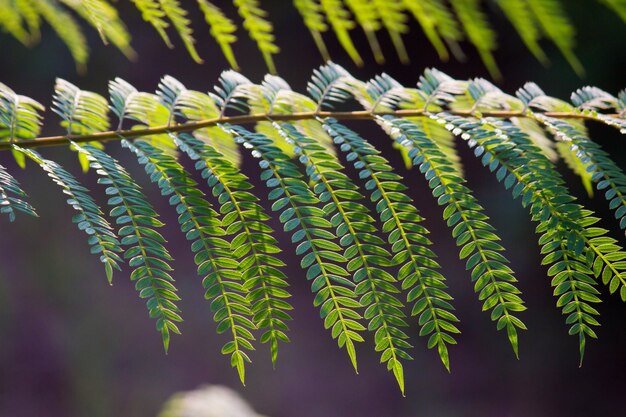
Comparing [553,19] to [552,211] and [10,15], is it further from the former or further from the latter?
[10,15]

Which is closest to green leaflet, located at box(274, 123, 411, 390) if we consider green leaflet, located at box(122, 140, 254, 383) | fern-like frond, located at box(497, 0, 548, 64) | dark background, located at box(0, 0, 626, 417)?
green leaflet, located at box(122, 140, 254, 383)

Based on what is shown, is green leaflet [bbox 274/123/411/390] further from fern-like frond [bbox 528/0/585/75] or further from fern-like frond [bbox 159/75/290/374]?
fern-like frond [bbox 528/0/585/75]

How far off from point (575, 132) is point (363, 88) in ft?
0.86

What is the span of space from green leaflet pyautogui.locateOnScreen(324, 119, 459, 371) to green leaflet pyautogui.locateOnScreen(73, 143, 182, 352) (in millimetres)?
197

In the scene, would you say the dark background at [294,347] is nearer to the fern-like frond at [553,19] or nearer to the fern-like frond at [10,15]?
the fern-like frond at [553,19]

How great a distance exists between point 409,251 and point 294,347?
11.6ft

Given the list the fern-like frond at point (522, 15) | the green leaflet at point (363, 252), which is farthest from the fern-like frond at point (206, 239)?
the fern-like frond at point (522, 15)

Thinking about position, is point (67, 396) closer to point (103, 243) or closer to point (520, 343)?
point (520, 343)

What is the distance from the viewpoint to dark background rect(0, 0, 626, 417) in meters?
3.79

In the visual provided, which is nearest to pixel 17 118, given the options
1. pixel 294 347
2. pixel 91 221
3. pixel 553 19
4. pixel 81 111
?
pixel 81 111

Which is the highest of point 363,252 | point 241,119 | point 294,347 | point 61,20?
point 61,20

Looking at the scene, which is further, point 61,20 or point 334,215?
point 61,20

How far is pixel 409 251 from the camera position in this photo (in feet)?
2.08

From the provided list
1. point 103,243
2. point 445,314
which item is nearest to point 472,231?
point 445,314
